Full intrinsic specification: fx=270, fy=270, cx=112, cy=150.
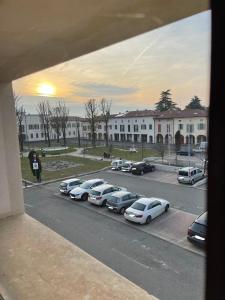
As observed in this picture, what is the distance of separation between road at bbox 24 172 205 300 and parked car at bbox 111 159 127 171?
7cm

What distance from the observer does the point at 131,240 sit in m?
1.86

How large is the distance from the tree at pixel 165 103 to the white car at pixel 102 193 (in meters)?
0.89

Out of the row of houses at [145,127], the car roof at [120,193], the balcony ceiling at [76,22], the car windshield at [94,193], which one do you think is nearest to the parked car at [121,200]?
the car roof at [120,193]

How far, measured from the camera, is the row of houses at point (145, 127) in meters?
0.96

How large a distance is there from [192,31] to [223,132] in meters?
0.69

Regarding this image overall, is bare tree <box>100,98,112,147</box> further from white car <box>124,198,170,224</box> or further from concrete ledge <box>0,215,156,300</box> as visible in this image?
concrete ledge <box>0,215,156,300</box>

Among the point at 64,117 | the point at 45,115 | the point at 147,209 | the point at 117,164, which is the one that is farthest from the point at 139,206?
the point at 45,115

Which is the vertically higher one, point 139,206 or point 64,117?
point 64,117

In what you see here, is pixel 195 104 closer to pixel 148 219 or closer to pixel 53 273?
pixel 148 219

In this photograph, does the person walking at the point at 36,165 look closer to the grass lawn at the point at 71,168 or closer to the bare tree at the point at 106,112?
the grass lawn at the point at 71,168

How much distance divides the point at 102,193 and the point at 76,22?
4.27 ft

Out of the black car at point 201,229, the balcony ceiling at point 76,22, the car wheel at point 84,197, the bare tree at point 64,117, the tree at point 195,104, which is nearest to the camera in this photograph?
the black car at point 201,229

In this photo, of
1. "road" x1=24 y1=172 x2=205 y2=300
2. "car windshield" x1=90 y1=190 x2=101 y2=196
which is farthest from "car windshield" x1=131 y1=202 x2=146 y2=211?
"car windshield" x1=90 y1=190 x2=101 y2=196

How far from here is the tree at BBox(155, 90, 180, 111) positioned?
1154 millimetres
